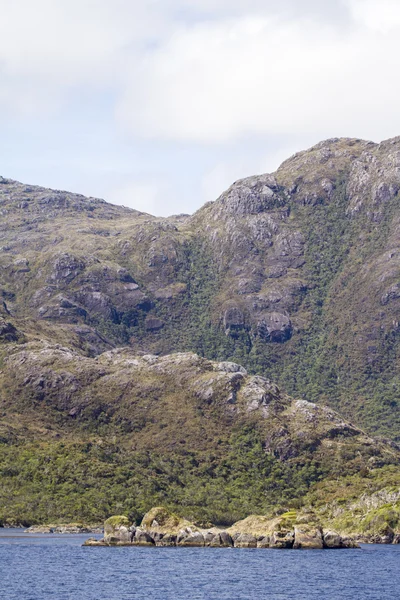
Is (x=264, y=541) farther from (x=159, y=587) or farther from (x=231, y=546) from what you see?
(x=159, y=587)

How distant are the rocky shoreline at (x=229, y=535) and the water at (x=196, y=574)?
6.76ft

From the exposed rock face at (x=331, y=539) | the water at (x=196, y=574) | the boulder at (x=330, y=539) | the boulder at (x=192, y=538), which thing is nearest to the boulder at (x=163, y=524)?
the boulder at (x=192, y=538)

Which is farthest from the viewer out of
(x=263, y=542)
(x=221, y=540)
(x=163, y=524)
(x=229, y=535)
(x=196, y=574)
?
(x=163, y=524)

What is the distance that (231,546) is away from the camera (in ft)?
631

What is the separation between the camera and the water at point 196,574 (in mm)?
125125

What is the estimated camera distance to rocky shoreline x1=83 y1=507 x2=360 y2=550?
596 ft

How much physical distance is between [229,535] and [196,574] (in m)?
48.7

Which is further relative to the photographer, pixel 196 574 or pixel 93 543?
pixel 93 543

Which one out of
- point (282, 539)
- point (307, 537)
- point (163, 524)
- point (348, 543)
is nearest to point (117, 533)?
point (163, 524)

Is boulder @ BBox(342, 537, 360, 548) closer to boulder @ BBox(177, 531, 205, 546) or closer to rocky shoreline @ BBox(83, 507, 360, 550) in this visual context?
rocky shoreline @ BBox(83, 507, 360, 550)

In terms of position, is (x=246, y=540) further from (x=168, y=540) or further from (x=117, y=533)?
(x=117, y=533)

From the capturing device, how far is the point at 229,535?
629 ft

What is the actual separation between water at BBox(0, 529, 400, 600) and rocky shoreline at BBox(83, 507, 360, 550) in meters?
2.06

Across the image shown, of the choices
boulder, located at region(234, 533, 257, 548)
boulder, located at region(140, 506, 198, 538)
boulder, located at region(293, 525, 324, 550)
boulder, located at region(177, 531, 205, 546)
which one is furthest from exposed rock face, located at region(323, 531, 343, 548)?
boulder, located at region(140, 506, 198, 538)
